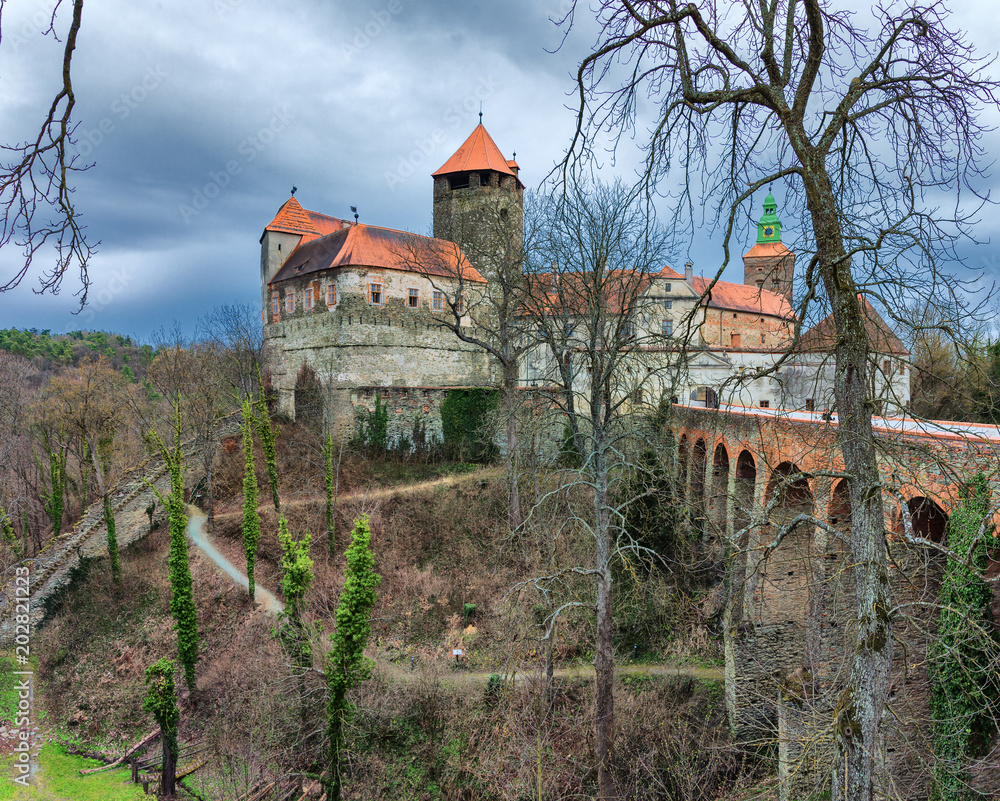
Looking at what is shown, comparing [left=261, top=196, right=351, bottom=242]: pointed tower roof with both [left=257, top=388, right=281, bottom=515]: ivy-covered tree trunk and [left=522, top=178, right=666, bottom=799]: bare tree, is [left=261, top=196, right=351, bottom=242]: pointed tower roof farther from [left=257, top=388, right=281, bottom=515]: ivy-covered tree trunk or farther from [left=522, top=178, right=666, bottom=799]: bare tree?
[left=522, top=178, right=666, bottom=799]: bare tree

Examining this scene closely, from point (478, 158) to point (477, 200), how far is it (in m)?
2.32

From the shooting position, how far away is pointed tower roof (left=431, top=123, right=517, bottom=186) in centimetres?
3064

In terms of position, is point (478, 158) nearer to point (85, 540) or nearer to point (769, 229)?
point (85, 540)

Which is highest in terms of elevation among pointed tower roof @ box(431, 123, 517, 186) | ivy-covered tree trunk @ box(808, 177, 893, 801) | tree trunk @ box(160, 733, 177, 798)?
pointed tower roof @ box(431, 123, 517, 186)

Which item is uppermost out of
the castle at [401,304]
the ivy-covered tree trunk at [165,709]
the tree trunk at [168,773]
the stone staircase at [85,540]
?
the castle at [401,304]

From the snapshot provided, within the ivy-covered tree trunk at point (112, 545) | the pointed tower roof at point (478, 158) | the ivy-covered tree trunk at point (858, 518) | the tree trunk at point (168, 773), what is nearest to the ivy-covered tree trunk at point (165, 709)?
the tree trunk at point (168, 773)

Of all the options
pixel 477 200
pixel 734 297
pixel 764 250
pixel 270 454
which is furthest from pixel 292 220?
pixel 764 250

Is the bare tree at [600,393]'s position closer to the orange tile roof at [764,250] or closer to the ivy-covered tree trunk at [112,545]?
the ivy-covered tree trunk at [112,545]

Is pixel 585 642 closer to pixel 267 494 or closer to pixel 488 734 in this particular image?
pixel 488 734

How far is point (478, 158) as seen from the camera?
3089 cm

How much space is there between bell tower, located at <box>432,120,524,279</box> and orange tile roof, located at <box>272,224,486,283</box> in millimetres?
2194

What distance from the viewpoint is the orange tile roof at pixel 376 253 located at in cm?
2586

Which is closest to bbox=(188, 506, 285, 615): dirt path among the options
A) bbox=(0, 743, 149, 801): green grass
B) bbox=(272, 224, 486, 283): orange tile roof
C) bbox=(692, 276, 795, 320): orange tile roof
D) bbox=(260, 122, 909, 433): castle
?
bbox=(0, 743, 149, 801): green grass

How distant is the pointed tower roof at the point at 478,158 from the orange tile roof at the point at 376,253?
5146 millimetres
